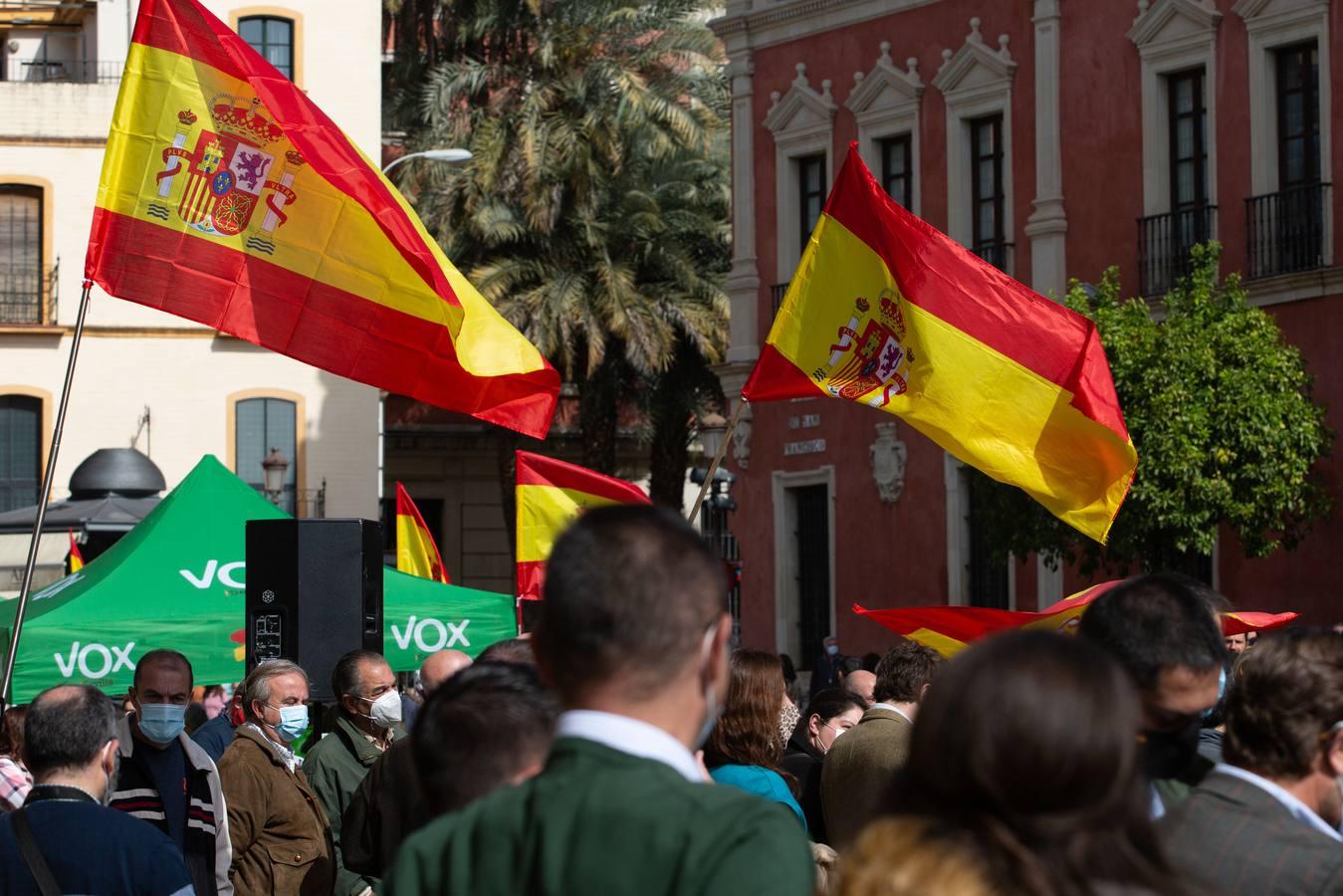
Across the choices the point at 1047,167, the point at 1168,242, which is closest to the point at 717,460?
the point at 1168,242

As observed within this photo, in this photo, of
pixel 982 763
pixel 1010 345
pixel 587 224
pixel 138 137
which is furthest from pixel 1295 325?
pixel 982 763

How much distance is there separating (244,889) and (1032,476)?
177 inches

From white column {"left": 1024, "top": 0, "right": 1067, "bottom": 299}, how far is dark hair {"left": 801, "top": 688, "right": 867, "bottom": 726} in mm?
18917

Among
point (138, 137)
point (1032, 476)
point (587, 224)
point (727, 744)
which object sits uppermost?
point (587, 224)

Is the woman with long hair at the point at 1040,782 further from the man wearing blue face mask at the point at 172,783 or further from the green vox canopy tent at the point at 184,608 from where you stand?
the green vox canopy tent at the point at 184,608

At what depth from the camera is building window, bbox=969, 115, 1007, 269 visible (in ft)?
95.5

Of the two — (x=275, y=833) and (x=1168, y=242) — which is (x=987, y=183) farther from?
(x=275, y=833)

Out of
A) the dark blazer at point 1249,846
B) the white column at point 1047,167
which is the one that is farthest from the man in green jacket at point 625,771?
the white column at point 1047,167

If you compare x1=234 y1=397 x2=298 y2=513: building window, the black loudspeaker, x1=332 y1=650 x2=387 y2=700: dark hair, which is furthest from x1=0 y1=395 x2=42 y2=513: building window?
x1=332 y1=650 x2=387 y2=700: dark hair

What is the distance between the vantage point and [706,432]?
3369cm

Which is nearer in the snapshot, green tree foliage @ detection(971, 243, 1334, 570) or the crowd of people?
the crowd of people

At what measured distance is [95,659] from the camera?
42.7 ft

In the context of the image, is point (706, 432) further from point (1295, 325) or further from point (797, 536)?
→ point (1295, 325)

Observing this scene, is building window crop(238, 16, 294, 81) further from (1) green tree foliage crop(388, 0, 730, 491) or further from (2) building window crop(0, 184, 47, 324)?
(2) building window crop(0, 184, 47, 324)
